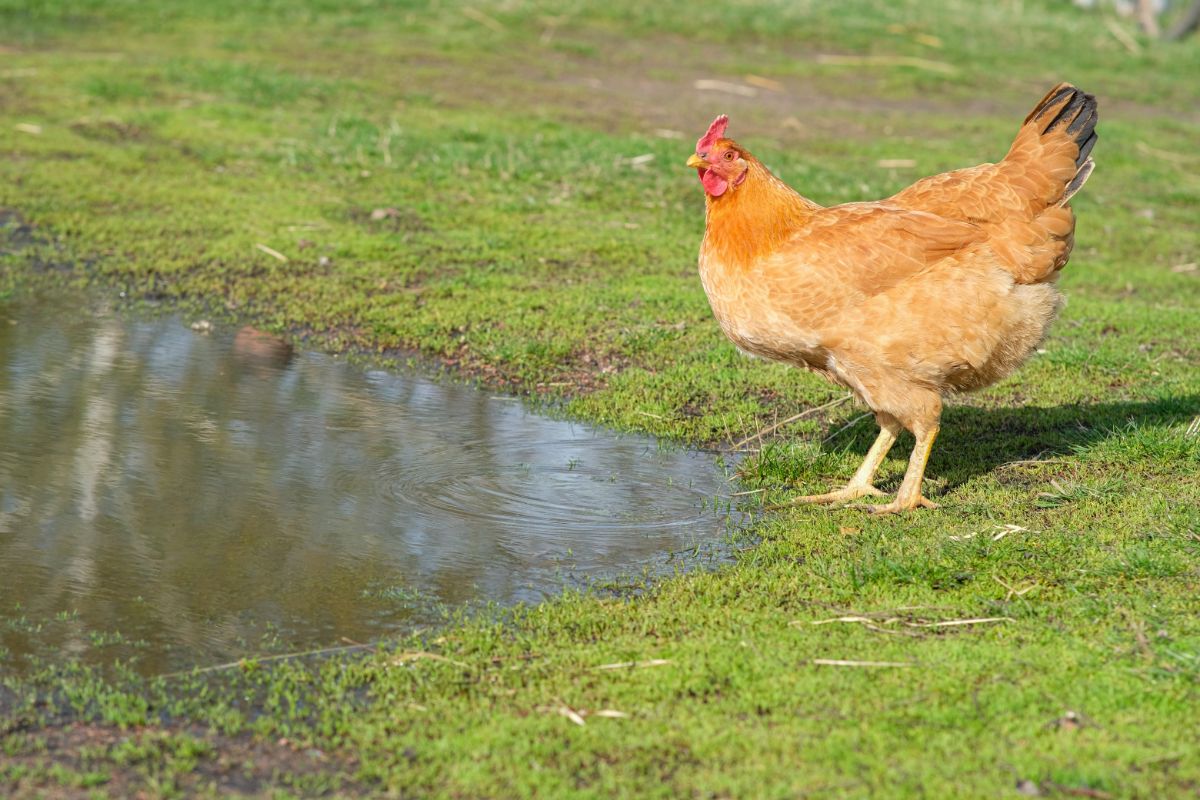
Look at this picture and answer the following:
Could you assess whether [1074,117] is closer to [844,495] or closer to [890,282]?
[890,282]

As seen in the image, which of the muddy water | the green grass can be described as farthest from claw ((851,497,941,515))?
the muddy water

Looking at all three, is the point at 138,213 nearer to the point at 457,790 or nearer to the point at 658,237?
the point at 658,237

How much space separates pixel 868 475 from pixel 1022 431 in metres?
1.18

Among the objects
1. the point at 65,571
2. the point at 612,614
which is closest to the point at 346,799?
the point at 612,614

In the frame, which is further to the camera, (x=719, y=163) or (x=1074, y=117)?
(x=1074, y=117)

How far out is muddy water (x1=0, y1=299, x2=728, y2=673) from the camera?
4383 millimetres

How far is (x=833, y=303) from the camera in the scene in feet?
17.6

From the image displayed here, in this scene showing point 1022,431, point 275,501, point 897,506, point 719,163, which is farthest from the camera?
point 1022,431

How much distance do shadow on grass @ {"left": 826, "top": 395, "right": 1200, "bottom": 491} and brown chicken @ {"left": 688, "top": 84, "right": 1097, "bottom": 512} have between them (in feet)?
1.65

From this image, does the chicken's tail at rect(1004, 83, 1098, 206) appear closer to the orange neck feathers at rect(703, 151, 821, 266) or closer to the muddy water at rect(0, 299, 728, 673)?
the orange neck feathers at rect(703, 151, 821, 266)

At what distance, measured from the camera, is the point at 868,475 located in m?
5.82

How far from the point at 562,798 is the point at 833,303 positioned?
2684mm

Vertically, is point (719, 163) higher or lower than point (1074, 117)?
lower

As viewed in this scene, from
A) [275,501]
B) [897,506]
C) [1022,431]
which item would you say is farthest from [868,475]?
[275,501]
